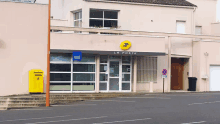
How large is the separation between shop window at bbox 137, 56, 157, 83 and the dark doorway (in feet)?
11.7

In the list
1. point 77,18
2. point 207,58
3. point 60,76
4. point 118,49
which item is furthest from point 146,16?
point 60,76

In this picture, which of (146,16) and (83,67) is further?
(146,16)

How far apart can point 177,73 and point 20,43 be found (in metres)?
14.7

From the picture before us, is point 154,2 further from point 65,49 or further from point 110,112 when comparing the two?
point 110,112

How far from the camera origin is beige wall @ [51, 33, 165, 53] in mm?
22766

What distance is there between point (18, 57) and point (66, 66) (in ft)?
11.2

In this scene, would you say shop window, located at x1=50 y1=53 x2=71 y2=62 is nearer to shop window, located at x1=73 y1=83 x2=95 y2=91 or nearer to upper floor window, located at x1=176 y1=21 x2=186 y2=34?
shop window, located at x1=73 y1=83 x2=95 y2=91

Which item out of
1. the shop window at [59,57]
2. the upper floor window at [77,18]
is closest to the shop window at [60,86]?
the shop window at [59,57]

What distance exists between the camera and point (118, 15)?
2712 centimetres

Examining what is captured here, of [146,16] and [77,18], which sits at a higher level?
[146,16]

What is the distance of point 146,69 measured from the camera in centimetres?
2666

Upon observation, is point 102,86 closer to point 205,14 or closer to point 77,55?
point 77,55

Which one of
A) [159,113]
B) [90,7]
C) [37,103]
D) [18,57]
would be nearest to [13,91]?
[18,57]

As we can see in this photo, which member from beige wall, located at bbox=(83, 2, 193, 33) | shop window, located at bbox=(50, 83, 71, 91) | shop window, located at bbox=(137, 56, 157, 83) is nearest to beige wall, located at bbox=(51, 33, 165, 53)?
shop window, located at bbox=(137, 56, 157, 83)
